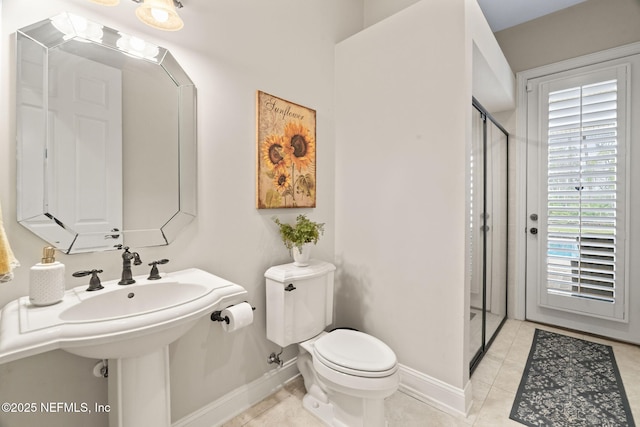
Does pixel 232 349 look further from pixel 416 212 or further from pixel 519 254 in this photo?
pixel 519 254

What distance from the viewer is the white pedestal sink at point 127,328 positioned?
79 centimetres

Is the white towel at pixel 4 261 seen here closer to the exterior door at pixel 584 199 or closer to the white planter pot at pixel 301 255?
the white planter pot at pixel 301 255

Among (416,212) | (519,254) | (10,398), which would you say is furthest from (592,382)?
(10,398)

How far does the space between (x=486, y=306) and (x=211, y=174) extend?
219 cm

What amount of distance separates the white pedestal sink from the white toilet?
1.67ft

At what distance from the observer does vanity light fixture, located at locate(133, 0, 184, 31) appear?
1.18 metres

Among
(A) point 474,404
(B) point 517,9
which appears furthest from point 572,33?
(A) point 474,404

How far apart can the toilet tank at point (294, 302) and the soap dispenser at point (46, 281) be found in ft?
3.03

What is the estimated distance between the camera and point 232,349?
162 centimetres

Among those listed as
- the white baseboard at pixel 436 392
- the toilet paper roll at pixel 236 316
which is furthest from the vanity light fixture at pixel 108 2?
the white baseboard at pixel 436 392

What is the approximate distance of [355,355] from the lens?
150cm

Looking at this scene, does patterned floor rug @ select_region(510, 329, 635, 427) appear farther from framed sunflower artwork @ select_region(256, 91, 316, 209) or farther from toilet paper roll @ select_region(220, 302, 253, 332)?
framed sunflower artwork @ select_region(256, 91, 316, 209)

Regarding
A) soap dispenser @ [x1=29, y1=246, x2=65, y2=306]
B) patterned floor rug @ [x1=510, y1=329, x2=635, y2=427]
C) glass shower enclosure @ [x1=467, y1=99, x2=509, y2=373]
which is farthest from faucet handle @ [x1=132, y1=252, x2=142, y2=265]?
patterned floor rug @ [x1=510, y1=329, x2=635, y2=427]

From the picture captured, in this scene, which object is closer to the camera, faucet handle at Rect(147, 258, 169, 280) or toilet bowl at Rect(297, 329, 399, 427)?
faucet handle at Rect(147, 258, 169, 280)
